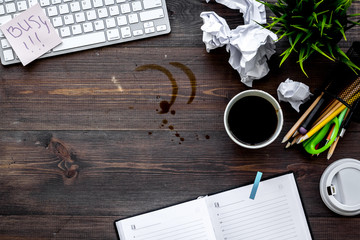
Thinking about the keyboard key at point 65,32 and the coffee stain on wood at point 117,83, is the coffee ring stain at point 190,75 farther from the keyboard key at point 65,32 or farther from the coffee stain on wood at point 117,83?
the keyboard key at point 65,32

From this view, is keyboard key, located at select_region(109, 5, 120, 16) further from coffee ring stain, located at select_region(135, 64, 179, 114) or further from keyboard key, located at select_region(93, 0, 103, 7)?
coffee ring stain, located at select_region(135, 64, 179, 114)

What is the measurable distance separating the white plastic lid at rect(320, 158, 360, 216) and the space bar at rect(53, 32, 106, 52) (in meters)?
0.62

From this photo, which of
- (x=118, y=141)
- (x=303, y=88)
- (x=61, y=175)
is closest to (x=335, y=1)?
(x=303, y=88)

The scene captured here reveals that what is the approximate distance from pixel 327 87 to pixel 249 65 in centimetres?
19

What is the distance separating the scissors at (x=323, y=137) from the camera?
2.53 ft

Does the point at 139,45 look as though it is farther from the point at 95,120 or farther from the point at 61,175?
the point at 61,175

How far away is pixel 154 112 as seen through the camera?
82 centimetres

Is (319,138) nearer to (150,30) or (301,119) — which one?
(301,119)

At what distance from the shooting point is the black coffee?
2.48 feet

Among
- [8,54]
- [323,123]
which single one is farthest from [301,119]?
[8,54]

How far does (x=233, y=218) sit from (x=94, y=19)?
1.87ft

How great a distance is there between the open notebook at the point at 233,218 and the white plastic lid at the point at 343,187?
0.23 ft

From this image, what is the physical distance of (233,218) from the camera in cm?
79

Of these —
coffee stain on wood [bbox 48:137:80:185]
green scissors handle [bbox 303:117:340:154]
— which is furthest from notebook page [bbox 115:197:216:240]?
green scissors handle [bbox 303:117:340:154]
